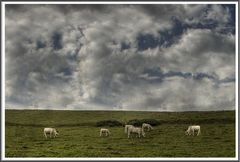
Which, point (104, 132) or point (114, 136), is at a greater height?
point (104, 132)

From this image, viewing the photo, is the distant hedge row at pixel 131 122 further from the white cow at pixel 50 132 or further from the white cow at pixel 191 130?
the white cow at pixel 50 132

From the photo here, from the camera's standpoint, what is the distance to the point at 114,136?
128 feet

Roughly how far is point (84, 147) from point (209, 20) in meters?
15.3

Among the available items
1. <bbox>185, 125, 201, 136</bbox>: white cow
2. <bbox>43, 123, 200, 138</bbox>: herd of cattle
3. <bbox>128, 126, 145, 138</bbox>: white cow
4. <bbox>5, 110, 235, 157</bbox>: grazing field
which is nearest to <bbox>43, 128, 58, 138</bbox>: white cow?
<bbox>43, 123, 200, 138</bbox>: herd of cattle

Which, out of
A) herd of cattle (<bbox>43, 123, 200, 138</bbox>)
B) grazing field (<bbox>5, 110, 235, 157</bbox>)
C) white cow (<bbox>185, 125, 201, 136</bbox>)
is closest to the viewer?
grazing field (<bbox>5, 110, 235, 157</bbox>)

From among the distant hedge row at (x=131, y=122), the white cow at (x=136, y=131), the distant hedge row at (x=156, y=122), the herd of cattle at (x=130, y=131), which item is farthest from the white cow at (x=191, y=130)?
the distant hedge row at (x=131, y=122)

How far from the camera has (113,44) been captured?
133ft

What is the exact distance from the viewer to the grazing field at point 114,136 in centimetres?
3406

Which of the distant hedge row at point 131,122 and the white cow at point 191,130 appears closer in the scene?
the white cow at point 191,130

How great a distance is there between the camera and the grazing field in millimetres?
34062

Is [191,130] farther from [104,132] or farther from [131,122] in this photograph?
[104,132]

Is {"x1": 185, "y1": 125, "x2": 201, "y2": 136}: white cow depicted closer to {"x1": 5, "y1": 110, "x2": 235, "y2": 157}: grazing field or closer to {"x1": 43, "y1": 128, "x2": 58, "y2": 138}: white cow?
{"x1": 5, "y1": 110, "x2": 235, "y2": 157}: grazing field

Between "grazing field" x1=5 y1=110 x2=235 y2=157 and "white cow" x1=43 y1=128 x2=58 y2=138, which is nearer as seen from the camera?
"grazing field" x1=5 y1=110 x2=235 y2=157

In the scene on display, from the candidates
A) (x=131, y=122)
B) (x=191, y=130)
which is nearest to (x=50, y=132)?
(x=131, y=122)
